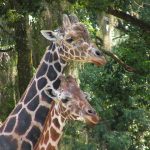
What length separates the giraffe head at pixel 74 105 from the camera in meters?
5.90

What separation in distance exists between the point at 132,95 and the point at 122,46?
1.57m

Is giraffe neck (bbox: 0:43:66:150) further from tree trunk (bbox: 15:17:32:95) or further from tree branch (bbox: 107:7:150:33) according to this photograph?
tree branch (bbox: 107:7:150:33)

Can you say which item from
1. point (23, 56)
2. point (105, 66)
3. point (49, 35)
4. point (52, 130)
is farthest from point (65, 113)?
point (105, 66)

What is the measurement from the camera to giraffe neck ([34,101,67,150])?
Answer: 6.19 metres

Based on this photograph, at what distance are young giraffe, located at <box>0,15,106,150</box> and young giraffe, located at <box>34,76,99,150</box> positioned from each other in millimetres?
249

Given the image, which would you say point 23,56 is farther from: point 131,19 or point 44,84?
point 44,84

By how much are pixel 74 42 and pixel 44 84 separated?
0.71 metres

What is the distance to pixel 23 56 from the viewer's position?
41.1 feet

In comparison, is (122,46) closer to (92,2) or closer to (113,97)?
(113,97)

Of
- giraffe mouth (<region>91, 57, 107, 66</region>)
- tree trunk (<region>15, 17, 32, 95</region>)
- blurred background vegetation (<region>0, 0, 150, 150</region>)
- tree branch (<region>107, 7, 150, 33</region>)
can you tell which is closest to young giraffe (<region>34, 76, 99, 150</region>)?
giraffe mouth (<region>91, 57, 107, 66</region>)

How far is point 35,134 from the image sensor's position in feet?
22.1

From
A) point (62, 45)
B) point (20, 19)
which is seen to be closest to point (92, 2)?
point (20, 19)

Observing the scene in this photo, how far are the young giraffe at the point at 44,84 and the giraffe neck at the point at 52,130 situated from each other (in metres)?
0.27

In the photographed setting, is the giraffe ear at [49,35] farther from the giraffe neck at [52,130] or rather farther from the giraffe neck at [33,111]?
the giraffe neck at [52,130]
